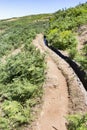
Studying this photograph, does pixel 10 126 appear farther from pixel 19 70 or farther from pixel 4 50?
pixel 4 50

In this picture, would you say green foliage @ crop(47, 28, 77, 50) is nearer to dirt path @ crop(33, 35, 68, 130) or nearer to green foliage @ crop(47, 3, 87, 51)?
green foliage @ crop(47, 3, 87, 51)

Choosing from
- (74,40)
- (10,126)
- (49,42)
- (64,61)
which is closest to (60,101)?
(10,126)

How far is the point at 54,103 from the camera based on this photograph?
14.6m

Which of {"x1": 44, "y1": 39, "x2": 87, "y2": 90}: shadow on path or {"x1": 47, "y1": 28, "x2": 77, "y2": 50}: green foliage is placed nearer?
{"x1": 44, "y1": 39, "x2": 87, "y2": 90}: shadow on path

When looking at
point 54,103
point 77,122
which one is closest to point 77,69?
point 54,103

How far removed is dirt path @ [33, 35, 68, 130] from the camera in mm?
12719

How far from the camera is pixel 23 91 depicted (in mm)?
14914

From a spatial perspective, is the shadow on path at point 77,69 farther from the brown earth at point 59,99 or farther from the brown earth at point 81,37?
the brown earth at point 81,37

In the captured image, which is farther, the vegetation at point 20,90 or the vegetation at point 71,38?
A: the vegetation at point 71,38

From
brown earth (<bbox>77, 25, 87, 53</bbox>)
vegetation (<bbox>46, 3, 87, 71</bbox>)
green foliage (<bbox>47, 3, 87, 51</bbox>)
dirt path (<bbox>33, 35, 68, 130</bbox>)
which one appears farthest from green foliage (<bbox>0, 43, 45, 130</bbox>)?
green foliage (<bbox>47, 3, 87, 51</bbox>)

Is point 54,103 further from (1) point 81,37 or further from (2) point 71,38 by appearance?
(1) point 81,37

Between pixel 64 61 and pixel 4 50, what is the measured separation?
13.4 metres

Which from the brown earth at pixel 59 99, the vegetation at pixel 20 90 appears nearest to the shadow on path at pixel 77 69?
the brown earth at pixel 59 99

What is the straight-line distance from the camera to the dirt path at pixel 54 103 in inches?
501
